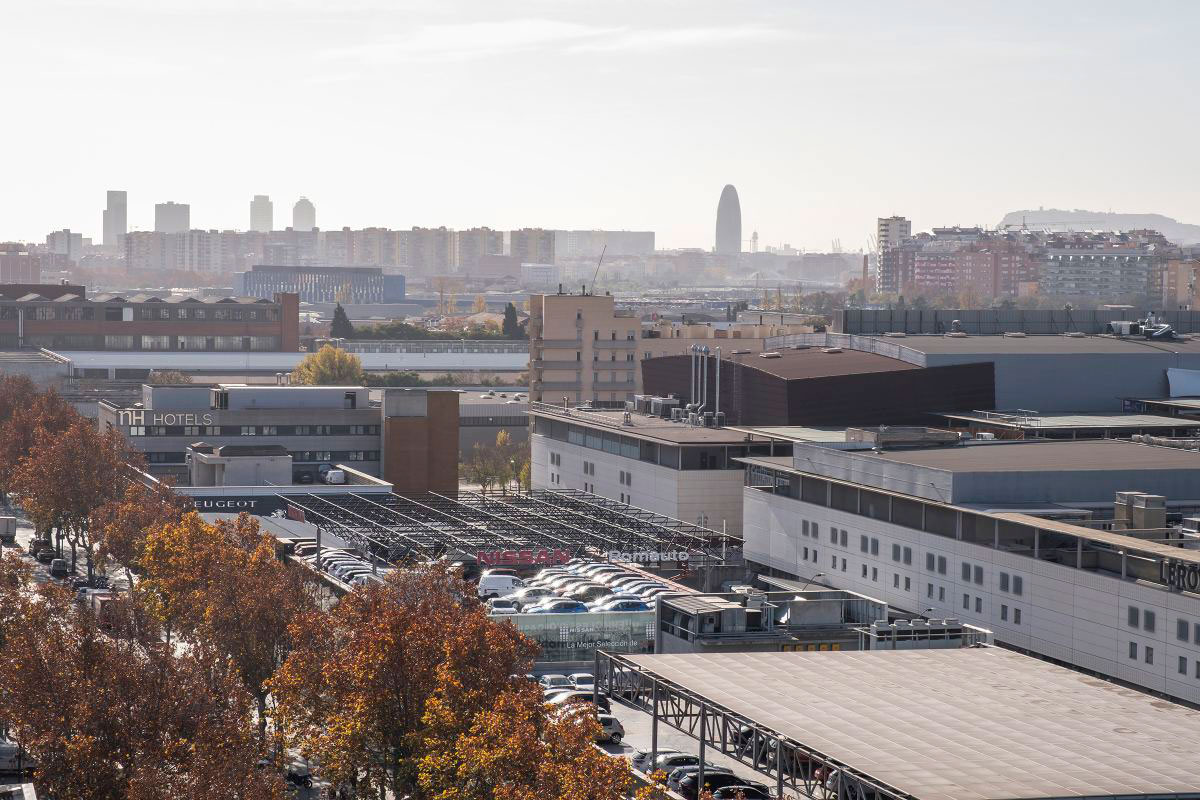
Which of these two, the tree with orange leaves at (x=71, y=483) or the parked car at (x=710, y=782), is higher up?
the tree with orange leaves at (x=71, y=483)

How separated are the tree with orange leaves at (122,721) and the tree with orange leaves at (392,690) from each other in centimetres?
111

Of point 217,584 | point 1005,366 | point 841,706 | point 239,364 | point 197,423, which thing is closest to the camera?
point 841,706

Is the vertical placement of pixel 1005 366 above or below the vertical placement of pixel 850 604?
above

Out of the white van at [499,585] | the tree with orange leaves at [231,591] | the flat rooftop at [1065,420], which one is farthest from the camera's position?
the flat rooftop at [1065,420]

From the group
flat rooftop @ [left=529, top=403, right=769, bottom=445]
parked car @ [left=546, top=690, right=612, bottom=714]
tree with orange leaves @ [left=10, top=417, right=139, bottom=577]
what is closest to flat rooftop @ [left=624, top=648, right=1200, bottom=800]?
parked car @ [left=546, top=690, right=612, bottom=714]

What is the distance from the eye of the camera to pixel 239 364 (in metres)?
124

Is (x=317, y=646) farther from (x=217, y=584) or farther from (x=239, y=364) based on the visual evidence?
(x=239, y=364)

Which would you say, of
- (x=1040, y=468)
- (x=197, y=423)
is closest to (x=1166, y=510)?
(x=1040, y=468)

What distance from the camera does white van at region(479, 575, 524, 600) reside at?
2007 inches

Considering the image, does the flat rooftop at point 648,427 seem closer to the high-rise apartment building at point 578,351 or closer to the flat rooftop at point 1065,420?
the flat rooftop at point 1065,420

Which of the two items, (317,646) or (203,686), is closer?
(203,686)

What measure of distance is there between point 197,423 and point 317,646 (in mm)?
41499

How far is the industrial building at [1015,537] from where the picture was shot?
39719mm

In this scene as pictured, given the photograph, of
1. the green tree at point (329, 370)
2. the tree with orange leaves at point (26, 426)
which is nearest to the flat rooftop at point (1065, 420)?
the tree with orange leaves at point (26, 426)
